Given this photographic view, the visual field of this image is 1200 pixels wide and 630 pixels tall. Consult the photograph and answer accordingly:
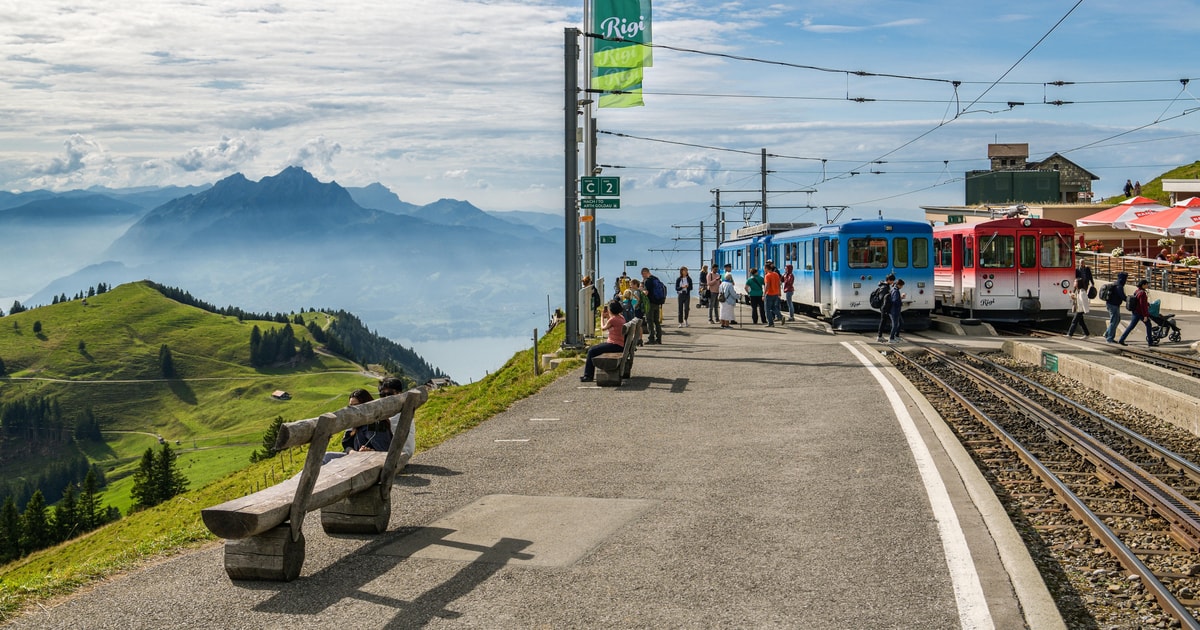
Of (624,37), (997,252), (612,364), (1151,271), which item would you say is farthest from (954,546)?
(1151,271)

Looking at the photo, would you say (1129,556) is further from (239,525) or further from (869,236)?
(869,236)

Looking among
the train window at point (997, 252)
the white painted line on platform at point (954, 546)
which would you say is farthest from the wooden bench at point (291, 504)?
the train window at point (997, 252)

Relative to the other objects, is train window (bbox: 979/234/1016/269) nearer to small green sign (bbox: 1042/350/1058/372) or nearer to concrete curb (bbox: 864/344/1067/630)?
small green sign (bbox: 1042/350/1058/372)

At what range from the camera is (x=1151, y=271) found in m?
39.1

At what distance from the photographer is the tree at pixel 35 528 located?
91.2 meters

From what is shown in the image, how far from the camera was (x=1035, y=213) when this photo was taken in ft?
196

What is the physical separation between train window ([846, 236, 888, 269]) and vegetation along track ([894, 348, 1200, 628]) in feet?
42.8

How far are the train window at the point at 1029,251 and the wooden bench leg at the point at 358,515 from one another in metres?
26.6

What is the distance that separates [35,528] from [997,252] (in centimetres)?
8632

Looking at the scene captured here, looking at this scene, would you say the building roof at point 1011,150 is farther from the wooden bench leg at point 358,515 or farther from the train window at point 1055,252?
the wooden bench leg at point 358,515

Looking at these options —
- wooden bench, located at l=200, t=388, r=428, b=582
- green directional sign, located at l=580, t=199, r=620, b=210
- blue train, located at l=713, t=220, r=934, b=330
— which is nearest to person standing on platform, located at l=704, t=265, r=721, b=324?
blue train, located at l=713, t=220, r=934, b=330

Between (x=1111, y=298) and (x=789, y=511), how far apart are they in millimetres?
20126

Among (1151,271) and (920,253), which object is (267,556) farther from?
(1151,271)

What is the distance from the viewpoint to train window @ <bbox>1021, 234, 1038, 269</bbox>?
30.9 meters
